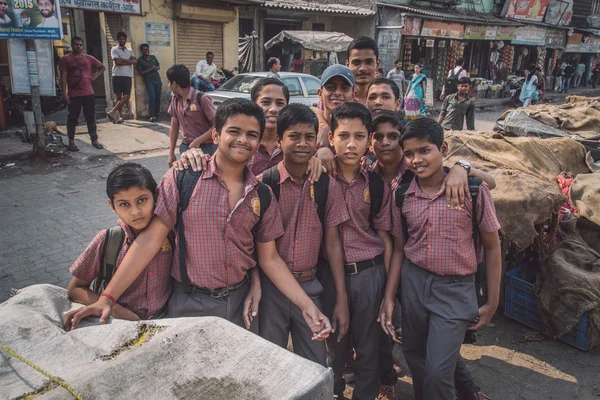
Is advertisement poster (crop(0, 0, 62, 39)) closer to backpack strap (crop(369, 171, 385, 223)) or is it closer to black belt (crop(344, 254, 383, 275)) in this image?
backpack strap (crop(369, 171, 385, 223))

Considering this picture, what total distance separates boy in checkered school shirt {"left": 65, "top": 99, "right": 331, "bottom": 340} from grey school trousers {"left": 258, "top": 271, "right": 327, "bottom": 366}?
117 mm

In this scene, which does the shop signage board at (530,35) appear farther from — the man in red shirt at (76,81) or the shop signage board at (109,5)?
the man in red shirt at (76,81)

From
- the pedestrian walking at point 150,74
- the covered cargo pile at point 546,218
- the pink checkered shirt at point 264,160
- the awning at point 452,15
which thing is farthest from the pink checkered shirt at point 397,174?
the awning at point 452,15

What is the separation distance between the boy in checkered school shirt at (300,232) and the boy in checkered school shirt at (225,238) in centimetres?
14

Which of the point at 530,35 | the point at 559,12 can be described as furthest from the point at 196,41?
the point at 559,12

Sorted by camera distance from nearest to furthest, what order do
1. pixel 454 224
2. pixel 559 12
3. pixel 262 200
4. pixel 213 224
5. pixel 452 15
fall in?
pixel 213 224, pixel 262 200, pixel 454 224, pixel 452 15, pixel 559 12

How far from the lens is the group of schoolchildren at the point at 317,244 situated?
7.04 ft

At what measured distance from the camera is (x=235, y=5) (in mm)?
13172

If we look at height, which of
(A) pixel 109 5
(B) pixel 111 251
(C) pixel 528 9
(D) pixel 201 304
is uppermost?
(C) pixel 528 9

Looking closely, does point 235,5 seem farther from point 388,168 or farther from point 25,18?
point 388,168

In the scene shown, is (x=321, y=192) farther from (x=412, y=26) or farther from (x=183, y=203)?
(x=412, y=26)

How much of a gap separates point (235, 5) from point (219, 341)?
13.1 m

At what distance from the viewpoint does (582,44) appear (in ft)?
87.7

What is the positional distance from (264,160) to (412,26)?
15.8m
